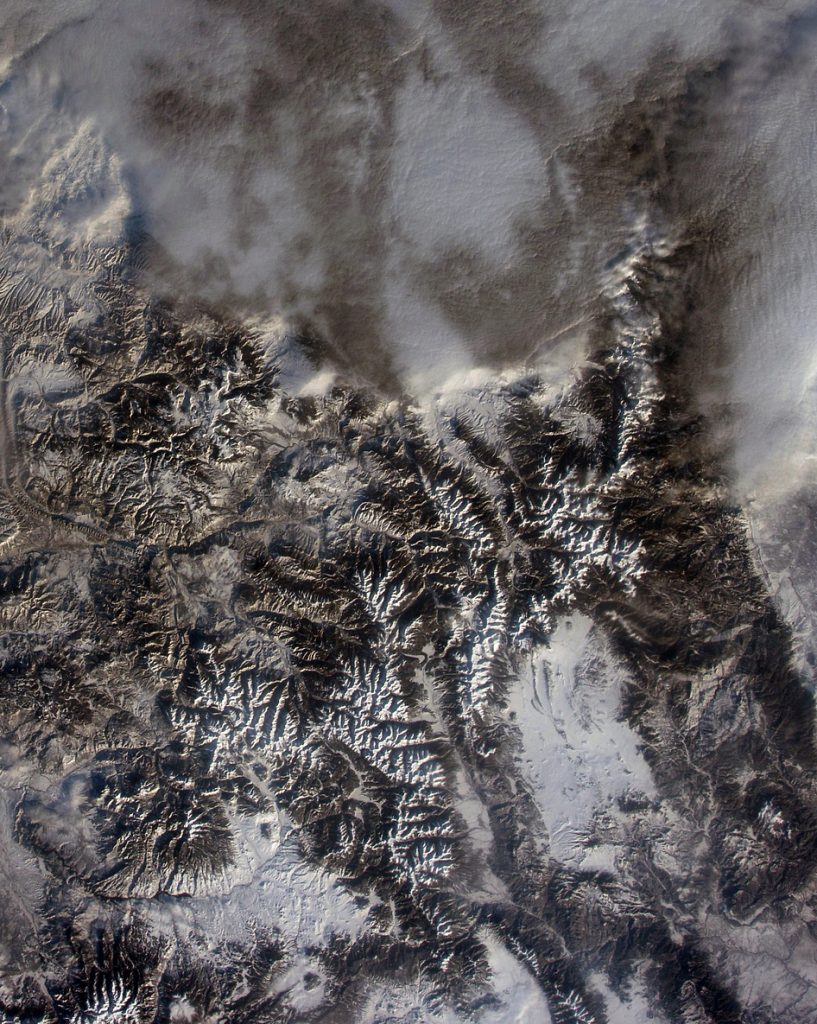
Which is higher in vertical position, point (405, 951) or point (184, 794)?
point (184, 794)

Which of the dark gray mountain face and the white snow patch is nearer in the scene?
the dark gray mountain face

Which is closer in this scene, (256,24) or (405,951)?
(256,24)

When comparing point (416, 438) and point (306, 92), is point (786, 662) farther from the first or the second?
point (306, 92)

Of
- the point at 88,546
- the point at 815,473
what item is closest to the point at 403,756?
the point at 88,546

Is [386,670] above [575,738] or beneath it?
above


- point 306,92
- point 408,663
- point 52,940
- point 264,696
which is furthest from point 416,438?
point 52,940

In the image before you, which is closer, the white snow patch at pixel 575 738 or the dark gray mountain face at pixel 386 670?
the dark gray mountain face at pixel 386 670

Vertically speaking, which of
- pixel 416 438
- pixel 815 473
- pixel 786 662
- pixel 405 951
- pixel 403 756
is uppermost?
pixel 416 438
